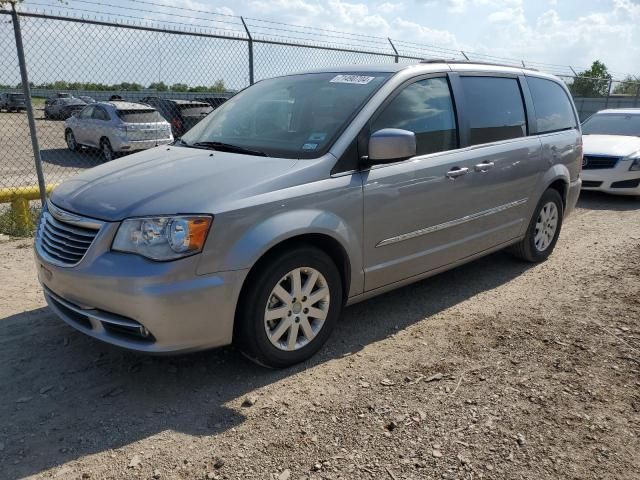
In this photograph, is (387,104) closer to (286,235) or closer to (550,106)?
(286,235)

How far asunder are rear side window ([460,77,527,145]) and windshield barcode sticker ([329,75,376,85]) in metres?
0.92

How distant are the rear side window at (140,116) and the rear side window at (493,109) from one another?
39.4 ft

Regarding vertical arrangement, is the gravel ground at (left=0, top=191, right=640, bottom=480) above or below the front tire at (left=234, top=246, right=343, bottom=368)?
below

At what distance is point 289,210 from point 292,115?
1023 millimetres

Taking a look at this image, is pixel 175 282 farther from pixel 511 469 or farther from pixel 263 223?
pixel 511 469

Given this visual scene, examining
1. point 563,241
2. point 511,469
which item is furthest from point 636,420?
point 563,241

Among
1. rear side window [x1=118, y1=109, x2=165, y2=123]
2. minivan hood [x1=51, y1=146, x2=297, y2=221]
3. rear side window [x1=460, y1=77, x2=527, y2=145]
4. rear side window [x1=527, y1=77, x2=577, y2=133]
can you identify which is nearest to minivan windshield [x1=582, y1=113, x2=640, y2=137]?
rear side window [x1=527, y1=77, x2=577, y2=133]

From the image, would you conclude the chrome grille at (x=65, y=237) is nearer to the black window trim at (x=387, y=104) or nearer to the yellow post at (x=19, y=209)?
the black window trim at (x=387, y=104)

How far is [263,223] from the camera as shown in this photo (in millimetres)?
3002

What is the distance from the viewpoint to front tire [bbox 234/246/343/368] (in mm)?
3062

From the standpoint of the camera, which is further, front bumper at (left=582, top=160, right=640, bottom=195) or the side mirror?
front bumper at (left=582, top=160, right=640, bottom=195)

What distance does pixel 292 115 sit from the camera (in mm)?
3848

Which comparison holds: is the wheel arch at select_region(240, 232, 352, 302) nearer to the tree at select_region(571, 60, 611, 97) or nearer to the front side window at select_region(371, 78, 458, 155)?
the front side window at select_region(371, 78, 458, 155)

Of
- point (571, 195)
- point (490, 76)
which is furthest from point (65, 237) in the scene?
point (571, 195)
